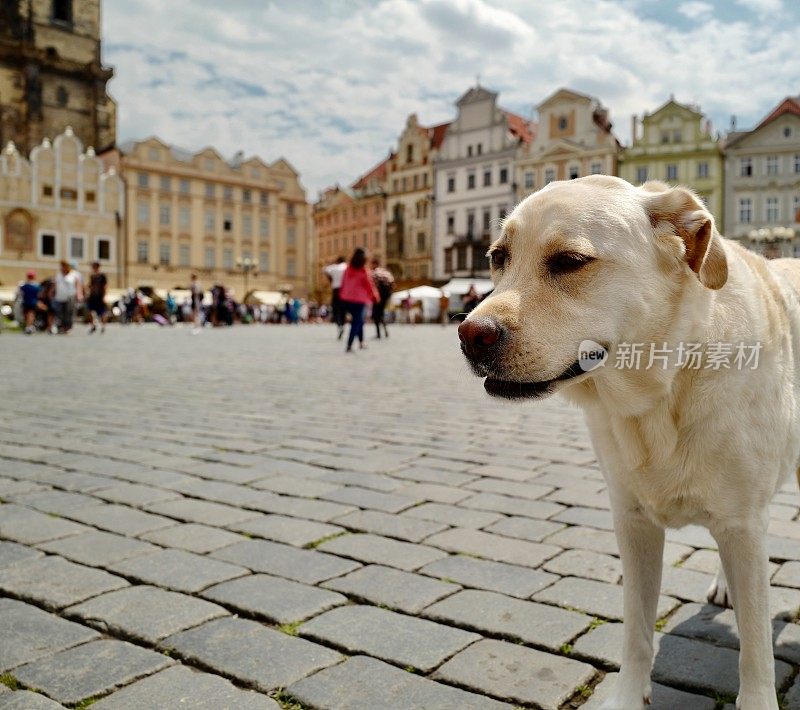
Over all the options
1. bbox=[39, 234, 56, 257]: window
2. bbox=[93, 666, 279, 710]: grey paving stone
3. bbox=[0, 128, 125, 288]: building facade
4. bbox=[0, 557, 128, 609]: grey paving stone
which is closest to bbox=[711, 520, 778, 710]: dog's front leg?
bbox=[93, 666, 279, 710]: grey paving stone

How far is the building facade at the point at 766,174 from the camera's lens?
51000mm

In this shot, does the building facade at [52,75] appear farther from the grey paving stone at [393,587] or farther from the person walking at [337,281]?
the grey paving stone at [393,587]

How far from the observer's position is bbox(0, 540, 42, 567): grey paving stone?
2.99m

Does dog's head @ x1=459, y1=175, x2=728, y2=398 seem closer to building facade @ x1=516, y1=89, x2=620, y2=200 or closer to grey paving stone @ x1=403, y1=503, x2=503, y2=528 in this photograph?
grey paving stone @ x1=403, y1=503, x2=503, y2=528

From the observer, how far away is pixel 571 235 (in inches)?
73.4

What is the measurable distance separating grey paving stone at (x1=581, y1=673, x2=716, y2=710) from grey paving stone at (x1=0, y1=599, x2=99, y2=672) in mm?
1483

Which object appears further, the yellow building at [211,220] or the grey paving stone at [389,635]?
the yellow building at [211,220]

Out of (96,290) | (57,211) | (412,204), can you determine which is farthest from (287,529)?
(412,204)

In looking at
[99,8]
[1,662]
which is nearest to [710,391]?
[1,662]

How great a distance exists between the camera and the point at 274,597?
105 inches

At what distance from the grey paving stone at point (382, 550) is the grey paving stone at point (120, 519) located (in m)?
0.84

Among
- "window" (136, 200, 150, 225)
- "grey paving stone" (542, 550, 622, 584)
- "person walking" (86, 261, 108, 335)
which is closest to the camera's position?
"grey paving stone" (542, 550, 622, 584)

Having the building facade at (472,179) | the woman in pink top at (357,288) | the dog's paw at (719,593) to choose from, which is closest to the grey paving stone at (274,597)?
the dog's paw at (719,593)

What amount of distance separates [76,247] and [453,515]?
63965 millimetres
